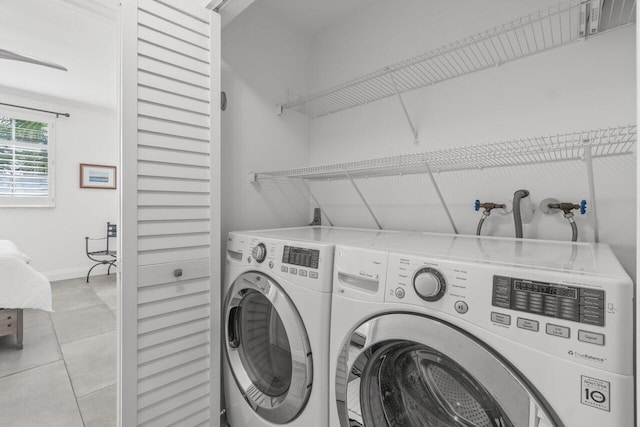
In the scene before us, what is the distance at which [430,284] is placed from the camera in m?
0.82

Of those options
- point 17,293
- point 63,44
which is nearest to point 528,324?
point 17,293

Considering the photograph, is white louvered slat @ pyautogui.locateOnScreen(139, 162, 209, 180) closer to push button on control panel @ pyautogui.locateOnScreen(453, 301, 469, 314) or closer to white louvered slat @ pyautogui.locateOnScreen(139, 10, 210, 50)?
white louvered slat @ pyautogui.locateOnScreen(139, 10, 210, 50)

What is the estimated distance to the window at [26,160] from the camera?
4258 millimetres

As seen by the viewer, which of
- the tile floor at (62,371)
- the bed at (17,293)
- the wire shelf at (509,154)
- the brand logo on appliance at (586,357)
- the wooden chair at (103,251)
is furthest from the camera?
the wooden chair at (103,251)

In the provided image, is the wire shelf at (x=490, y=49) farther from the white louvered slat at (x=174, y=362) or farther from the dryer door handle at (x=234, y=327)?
the white louvered slat at (x=174, y=362)

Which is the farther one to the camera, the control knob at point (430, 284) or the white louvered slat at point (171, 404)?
the white louvered slat at point (171, 404)

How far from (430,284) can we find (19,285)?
3226 millimetres

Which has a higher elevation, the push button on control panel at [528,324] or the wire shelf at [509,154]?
the wire shelf at [509,154]

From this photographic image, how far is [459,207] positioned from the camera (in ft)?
5.07

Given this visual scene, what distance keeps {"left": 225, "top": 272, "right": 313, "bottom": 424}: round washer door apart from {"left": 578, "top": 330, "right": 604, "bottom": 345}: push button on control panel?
2.82ft

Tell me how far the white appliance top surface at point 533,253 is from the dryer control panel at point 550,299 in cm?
6

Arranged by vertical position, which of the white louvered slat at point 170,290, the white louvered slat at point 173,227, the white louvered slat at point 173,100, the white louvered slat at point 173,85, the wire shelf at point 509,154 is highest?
the white louvered slat at point 173,85

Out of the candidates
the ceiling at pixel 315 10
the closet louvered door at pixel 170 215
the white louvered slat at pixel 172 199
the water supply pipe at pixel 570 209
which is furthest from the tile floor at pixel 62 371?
the ceiling at pixel 315 10

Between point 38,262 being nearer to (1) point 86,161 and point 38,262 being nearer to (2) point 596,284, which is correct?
(1) point 86,161
